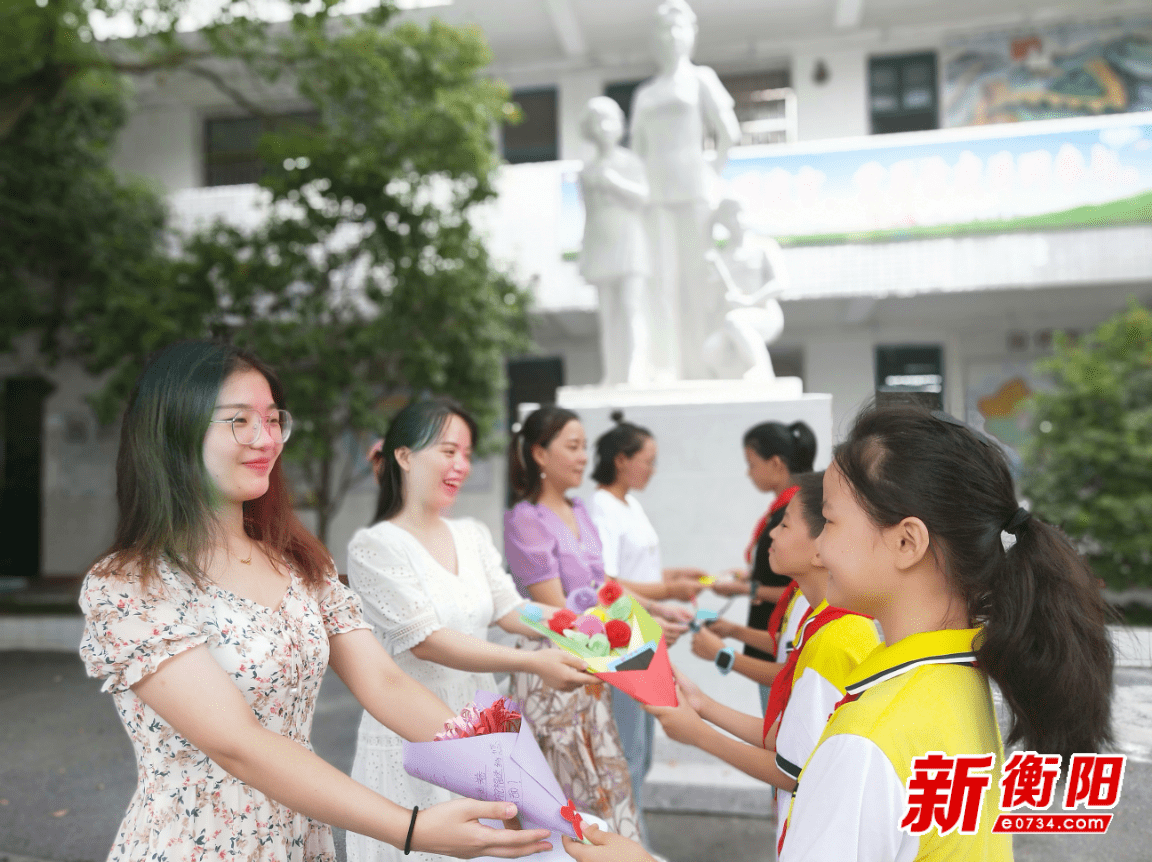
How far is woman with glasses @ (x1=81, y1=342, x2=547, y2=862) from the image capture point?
1101 millimetres

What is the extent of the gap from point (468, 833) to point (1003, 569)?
2.46ft

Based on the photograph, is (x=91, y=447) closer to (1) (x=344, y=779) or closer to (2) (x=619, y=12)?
(2) (x=619, y=12)

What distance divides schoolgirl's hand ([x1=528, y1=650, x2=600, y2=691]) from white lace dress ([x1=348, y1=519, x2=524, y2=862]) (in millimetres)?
234

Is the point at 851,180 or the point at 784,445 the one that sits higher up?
the point at 851,180

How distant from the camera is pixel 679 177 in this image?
4703 millimetres

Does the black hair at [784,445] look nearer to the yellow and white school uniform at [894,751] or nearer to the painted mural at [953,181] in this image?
the yellow and white school uniform at [894,751]

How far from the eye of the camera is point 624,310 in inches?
190

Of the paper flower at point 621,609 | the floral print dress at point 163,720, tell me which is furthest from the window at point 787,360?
the floral print dress at point 163,720

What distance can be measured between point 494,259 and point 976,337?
5.30m

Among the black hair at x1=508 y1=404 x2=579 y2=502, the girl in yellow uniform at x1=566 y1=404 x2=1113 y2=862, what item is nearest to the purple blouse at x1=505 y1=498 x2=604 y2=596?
the black hair at x1=508 y1=404 x2=579 y2=502

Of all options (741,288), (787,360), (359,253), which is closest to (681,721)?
(741,288)

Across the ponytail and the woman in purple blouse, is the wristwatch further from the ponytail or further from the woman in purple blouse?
the ponytail

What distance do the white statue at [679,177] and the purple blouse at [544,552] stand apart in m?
2.31

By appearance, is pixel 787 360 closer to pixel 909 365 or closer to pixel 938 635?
pixel 909 365
